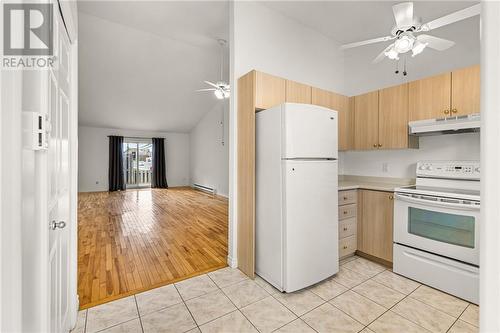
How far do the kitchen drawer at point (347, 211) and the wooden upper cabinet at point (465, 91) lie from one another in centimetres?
140

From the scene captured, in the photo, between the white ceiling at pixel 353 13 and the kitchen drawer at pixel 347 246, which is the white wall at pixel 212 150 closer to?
the white ceiling at pixel 353 13

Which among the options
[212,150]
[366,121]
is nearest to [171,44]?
[212,150]

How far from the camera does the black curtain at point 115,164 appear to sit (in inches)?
329

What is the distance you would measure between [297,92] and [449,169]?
1.80 metres

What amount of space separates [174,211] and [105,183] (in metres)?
4.93

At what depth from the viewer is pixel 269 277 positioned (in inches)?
84.7

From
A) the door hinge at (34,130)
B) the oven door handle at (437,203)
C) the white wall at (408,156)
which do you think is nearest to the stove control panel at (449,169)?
the white wall at (408,156)

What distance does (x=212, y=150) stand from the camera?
310 inches

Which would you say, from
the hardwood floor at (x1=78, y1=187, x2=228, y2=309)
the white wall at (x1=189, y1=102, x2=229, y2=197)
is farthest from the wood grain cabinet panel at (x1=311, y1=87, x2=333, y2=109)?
the white wall at (x1=189, y1=102, x2=229, y2=197)

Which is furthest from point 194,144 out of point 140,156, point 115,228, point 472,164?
point 472,164

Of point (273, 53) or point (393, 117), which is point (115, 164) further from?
point (393, 117)

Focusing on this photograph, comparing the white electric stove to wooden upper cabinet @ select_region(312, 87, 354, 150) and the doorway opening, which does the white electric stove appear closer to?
wooden upper cabinet @ select_region(312, 87, 354, 150)

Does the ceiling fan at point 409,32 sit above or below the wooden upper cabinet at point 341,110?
above

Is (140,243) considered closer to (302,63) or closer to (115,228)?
(115,228)
